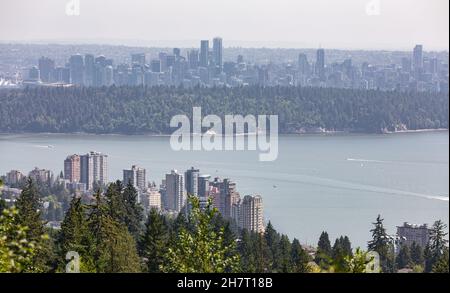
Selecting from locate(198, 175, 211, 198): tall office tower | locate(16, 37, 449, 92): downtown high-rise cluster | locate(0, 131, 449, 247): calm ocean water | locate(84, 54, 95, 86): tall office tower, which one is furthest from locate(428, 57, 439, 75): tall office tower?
locate(84, 54, 95, 86): tall office tower

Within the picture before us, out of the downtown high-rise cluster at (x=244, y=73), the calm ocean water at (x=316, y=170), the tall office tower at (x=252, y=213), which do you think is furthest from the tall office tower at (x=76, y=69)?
the tall office tower at (x=252, y=213)

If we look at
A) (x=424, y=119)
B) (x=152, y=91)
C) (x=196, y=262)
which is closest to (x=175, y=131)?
(x=152, y=91)

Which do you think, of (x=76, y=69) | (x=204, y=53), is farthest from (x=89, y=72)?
(x=204, y=53)

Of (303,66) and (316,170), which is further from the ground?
(303,66)

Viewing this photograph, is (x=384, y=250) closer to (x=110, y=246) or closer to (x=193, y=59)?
(x=110, y=246)

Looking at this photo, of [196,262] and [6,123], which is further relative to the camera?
[6,123]

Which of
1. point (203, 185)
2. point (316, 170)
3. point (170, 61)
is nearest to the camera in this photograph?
point (203, 185)
